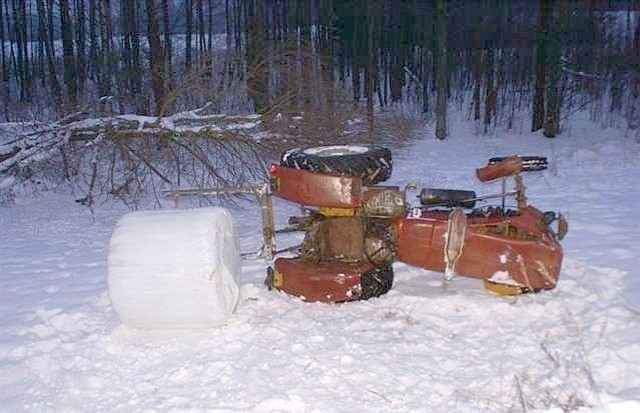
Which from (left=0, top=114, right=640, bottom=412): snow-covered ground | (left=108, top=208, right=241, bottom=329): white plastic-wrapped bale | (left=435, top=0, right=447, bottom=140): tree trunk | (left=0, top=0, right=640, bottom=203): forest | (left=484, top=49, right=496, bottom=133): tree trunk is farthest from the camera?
(left=484, top=49, right=496, bottom=133): tree trunk

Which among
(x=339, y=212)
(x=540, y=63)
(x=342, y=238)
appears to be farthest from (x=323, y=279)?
(x=540, y=63)

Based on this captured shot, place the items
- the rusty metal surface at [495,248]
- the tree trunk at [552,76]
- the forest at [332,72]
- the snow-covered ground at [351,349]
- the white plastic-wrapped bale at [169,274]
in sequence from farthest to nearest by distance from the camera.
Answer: the tree trunk at [552,76], the forest at [332,72], the rusty metal surface at [495,248], the white plastic-wrapped bale at [169,274], the snow-covered ground at [351,349]

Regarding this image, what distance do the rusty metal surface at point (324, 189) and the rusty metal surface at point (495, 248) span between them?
384mm

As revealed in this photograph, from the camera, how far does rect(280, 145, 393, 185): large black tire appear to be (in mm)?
4535

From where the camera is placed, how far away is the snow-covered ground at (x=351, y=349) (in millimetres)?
3303

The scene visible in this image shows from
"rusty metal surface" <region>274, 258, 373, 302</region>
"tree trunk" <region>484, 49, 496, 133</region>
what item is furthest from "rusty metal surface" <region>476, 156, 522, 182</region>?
"tree trunk" <region>484, 49, 496, 133</region>

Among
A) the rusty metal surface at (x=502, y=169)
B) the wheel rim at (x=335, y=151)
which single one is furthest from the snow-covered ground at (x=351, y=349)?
the wheel rim at (x=335, y=151)

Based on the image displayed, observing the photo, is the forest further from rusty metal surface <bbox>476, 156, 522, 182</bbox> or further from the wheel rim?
rusty metal surface <bbox>476, 156, 522, 182</bbox>

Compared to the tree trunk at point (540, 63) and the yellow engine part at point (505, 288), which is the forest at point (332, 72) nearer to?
the tree trunk at point (540, 63)

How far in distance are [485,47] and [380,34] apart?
5636 mm

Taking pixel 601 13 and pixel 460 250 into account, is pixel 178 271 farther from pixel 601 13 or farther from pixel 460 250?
pixel 601 13

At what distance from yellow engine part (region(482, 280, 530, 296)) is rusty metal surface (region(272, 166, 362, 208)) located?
1.04m

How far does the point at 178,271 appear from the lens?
3883mm

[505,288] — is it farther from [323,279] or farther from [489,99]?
[489,99]
